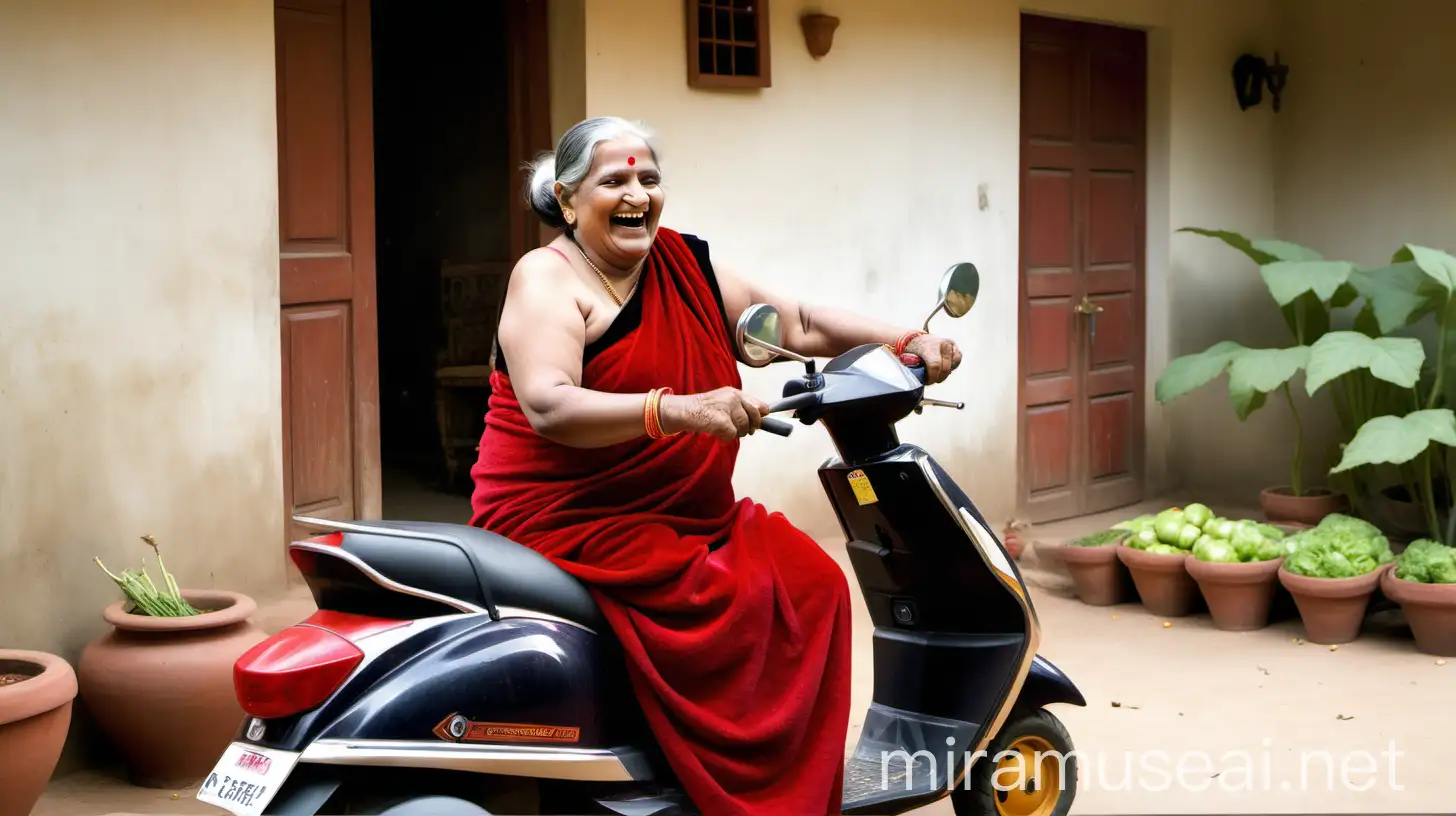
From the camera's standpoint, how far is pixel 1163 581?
19.8 feet

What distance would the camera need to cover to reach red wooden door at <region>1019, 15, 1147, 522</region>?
7723 mm

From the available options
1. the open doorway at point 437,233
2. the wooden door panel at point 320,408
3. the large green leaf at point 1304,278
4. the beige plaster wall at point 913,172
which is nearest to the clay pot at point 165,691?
the wooden door panel at point 320,408

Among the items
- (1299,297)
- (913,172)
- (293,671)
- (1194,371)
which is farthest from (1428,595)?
(293,671)

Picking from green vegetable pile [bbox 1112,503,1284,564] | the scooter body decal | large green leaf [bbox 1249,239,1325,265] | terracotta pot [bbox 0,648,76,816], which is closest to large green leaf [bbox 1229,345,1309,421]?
green vegetable pile [bbox 1112,503,1284,564]

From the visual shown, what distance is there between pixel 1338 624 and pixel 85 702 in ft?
14.1

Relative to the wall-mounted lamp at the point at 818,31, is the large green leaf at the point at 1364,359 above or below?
below

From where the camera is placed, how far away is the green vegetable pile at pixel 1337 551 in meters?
5.66

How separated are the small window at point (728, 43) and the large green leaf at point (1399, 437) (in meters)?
2.76

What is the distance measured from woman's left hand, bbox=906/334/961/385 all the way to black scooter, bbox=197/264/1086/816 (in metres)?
0.03

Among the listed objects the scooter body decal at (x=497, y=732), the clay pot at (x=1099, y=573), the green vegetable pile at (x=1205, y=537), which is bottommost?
the clay pot at (x=1099, y=573)

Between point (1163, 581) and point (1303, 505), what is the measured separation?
58.8 inches

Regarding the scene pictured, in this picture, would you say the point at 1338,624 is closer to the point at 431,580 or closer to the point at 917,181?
the point at 917,181

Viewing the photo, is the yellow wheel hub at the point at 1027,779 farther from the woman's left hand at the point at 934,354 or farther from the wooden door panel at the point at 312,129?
the wooden door panel at the point at 312,129

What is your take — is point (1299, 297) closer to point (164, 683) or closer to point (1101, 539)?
point (1101, 539)
